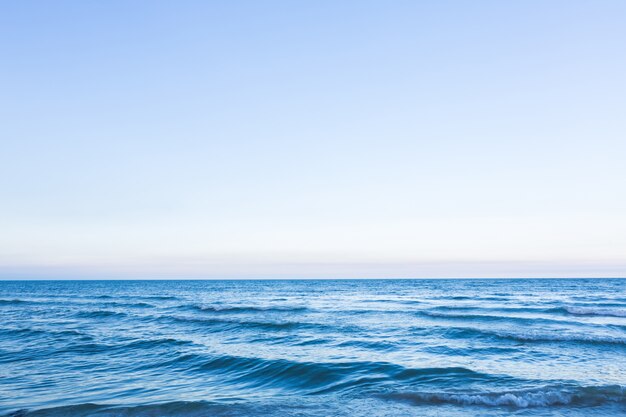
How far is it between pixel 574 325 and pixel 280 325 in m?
17.7

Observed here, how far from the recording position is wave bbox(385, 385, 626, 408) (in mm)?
11062

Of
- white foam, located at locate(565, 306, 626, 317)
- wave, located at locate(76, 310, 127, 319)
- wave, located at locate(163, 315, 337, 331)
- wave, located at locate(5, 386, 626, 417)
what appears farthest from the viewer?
wave, located at locate(76, 310, 127, 319)

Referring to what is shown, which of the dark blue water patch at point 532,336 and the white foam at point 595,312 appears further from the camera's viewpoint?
the white foam at point 595,312

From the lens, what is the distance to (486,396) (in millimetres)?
11609

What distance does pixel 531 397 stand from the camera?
37.1ft

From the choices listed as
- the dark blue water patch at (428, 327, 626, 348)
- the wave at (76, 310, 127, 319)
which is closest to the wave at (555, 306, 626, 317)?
the dark blue water patch at (428, 327, 626, 348)

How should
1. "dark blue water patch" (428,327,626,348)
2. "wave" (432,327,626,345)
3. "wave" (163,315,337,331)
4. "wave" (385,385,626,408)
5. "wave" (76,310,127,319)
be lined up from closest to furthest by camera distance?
"wave" (385,385,626,408)
"dark blue water patch" (428,327,626,348)
"wave" (432,327,626,345)
"wave" (163,315,337,331)
"wave" (76,310,127,319)

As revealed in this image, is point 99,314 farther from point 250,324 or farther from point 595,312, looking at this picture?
point 595,312

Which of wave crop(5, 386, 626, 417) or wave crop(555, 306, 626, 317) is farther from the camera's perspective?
wave crop(555, 306, 626, 317)

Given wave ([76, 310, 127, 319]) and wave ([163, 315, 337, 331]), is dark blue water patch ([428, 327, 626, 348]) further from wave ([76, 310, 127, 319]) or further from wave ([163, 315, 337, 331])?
wave ([76, 310, 127, 319])

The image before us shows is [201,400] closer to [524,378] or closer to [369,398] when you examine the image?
[369,398]

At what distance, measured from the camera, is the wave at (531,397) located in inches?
436

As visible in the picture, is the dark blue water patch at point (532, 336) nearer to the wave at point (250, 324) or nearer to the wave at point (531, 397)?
the wave at point (250, 324)

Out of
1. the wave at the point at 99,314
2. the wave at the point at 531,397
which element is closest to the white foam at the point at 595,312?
the wave at the point at 531,397
